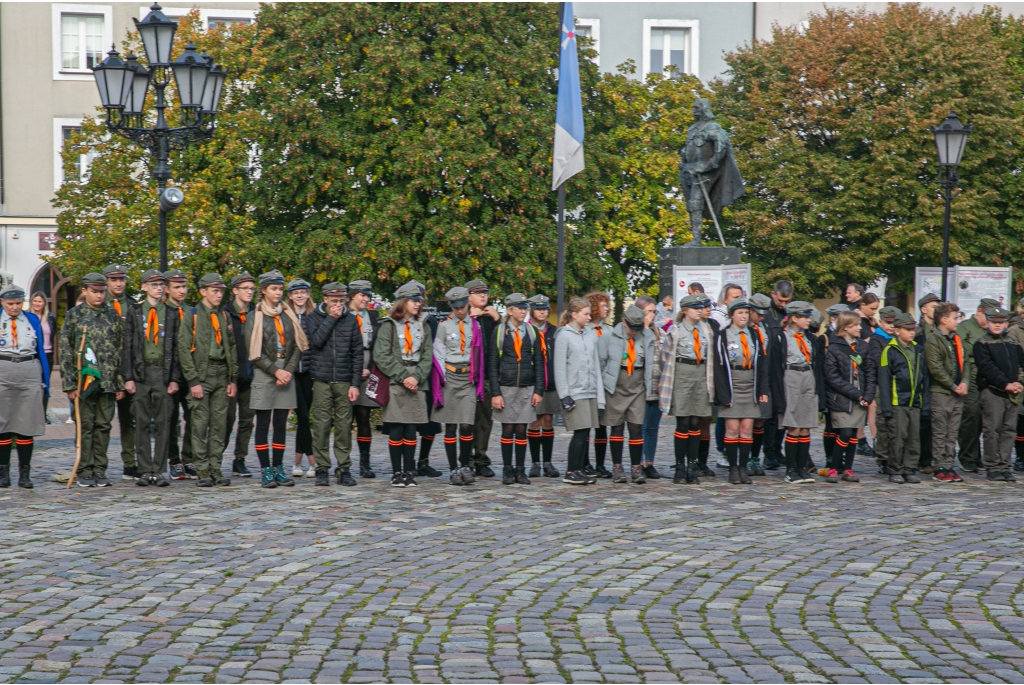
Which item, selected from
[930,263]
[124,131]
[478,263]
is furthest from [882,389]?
[930,263]

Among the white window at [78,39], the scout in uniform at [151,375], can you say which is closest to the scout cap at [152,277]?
the scout in uniform at [151,375]

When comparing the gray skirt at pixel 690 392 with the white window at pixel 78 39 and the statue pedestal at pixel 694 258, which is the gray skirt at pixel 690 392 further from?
the white window at pixel 78 39

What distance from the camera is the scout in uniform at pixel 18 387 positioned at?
1175 cm

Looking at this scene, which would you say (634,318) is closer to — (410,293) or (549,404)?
(549,404)

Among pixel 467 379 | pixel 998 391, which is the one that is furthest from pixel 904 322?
pixel 467 379

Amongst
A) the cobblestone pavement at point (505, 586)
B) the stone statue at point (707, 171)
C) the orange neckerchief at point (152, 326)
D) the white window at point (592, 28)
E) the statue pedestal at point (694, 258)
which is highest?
the white window at point (592, 28)

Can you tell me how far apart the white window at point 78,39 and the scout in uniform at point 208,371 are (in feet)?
95.8

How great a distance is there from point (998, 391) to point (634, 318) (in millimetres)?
4398

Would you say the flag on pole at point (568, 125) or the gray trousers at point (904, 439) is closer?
the gray trousers at point (904, 439)

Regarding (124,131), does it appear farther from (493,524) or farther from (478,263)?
(478,263)

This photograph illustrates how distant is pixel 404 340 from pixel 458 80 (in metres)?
19.3

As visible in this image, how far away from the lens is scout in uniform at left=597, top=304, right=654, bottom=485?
488 inches

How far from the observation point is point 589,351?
12.2 metres

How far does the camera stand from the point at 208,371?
1198 centimetres
